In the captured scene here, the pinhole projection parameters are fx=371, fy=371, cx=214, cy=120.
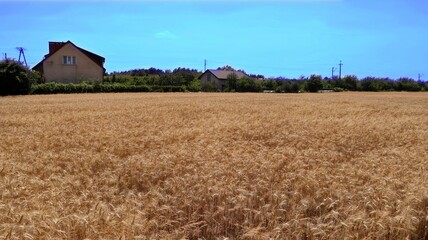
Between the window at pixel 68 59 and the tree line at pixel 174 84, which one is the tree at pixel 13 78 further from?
the window at pixel 68 59

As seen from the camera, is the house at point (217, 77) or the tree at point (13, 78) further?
the house at point (217, 77)

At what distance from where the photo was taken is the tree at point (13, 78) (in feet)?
172

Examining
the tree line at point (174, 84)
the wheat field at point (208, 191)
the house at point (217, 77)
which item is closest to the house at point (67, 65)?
the tree line at point (174, 84)

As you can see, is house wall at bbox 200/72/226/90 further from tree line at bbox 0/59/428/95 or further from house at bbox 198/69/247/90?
tree line at bbox 0/59/428/95

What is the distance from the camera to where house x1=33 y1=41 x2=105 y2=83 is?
72438 millimetres

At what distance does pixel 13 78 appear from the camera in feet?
174

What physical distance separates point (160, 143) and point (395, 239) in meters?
8.30

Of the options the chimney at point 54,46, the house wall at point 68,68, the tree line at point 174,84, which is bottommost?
the tree line at point 174,84

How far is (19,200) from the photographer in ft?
17.6

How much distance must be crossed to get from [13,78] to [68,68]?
20848 mm

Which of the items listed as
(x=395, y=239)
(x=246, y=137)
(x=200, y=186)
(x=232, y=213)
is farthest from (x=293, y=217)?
(x=246, y=137)

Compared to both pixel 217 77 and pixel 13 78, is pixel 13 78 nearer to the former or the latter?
pixel 13 78

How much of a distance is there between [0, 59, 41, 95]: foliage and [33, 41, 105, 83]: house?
17.7 meters

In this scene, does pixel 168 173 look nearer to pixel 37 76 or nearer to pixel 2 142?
pixel 2 142
